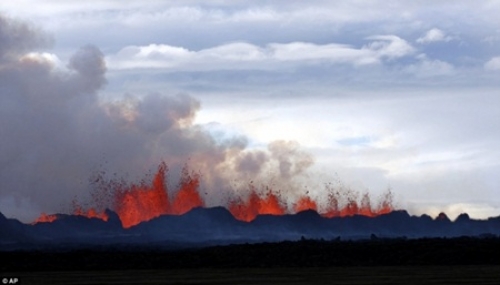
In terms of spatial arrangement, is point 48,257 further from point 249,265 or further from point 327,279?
point 327,279

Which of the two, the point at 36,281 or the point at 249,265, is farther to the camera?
the point at 249,265

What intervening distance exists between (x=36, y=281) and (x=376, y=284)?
1535 inches

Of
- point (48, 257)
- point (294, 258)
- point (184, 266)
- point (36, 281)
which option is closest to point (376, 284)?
point (36, 281)

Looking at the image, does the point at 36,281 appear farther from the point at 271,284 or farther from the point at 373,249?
the point at 373,249

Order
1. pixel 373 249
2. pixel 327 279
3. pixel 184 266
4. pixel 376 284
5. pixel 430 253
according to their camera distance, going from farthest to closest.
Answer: pixel 373 249
pixel 430 253
pixel 184 266
pixel 327 279
pixel 376 284

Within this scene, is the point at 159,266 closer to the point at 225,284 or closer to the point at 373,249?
the point at 373,249

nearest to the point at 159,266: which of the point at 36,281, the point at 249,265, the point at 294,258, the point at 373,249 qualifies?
the point at 249,265

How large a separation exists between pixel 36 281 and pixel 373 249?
89293 millimetres

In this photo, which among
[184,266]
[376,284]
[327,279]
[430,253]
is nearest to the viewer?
[376,284]

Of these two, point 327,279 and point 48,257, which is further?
point 48,257

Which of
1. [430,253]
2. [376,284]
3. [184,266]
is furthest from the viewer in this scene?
[430,253]

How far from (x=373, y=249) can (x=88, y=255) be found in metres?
55.1

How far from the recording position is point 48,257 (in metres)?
189

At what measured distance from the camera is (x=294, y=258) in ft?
605
